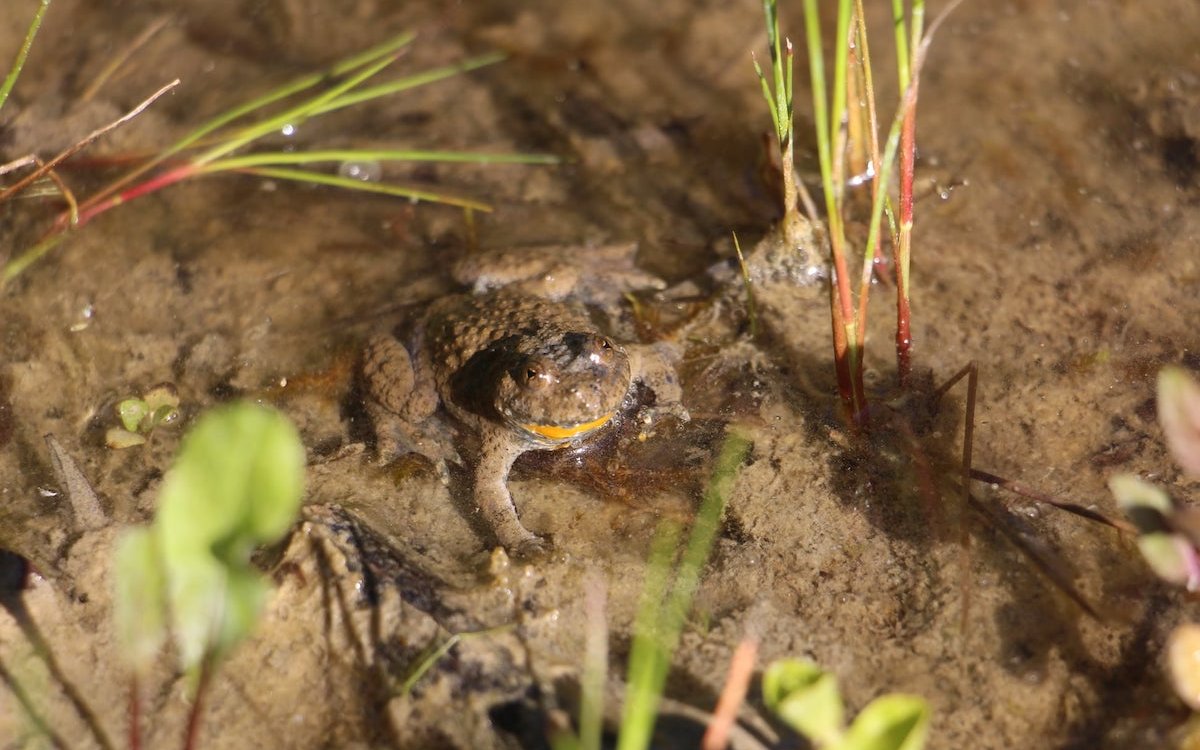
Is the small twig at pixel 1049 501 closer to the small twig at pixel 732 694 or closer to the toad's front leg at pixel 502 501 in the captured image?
the small twig at pixel 732 694

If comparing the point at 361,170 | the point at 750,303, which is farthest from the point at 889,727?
the point at 361,170

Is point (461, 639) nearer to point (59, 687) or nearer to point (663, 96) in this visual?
point (59, 687)

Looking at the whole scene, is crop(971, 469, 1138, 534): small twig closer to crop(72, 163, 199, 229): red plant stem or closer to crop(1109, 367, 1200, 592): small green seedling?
crop(1109, 367, 1200, 592): small green seedling

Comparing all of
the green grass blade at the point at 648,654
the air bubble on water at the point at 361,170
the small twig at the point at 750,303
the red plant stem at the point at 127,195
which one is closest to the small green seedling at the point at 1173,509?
the green grass blade at the point at 648,654

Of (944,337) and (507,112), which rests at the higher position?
(507,112)

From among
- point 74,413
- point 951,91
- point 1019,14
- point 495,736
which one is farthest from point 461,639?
point 1019,14

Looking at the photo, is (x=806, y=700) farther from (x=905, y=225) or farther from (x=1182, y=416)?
(x=905, y=225)
